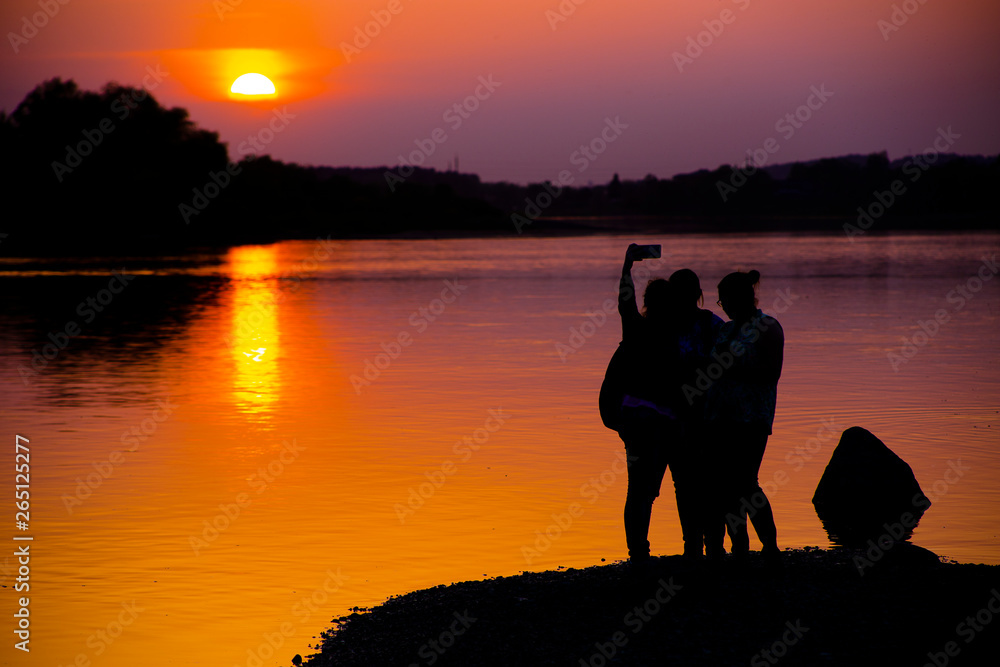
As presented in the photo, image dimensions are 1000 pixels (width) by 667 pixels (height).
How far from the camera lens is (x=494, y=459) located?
11.0m

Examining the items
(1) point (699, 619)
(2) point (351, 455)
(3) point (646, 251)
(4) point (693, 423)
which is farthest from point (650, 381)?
(2) point (351, 455)

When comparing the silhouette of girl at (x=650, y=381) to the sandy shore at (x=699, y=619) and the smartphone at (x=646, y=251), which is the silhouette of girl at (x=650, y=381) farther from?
the sandy shore at (x=699, y=619)

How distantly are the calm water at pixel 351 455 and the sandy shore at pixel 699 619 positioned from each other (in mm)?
706

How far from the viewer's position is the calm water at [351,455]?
24.1ft

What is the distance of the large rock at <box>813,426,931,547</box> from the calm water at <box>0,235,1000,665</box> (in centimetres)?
21

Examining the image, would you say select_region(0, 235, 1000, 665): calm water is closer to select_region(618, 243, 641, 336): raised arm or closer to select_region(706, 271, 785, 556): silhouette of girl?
select_region(706, 271, 785, 556): silhouette of girl

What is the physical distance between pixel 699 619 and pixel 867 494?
3.48 meters

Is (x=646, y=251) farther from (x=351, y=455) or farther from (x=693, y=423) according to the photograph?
(x=351, y=455)

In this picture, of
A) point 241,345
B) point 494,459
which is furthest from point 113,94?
point 494,459

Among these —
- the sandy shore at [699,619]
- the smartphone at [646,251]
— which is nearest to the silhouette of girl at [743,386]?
the smartphone at [646,251]

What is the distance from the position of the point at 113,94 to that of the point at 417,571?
360ft

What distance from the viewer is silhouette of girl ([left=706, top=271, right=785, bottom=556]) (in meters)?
6.30

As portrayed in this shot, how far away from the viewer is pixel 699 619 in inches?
234

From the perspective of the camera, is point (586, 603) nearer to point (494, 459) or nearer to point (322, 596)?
point (322, 596)
